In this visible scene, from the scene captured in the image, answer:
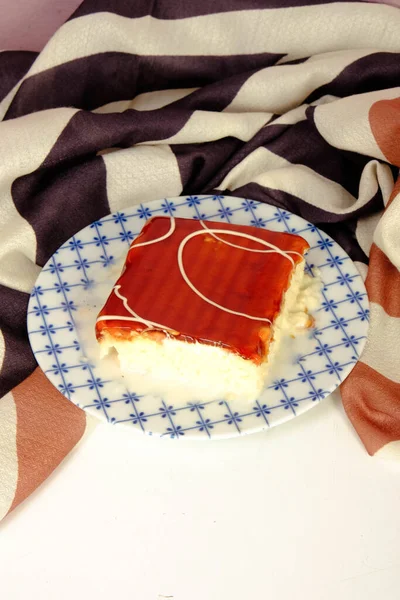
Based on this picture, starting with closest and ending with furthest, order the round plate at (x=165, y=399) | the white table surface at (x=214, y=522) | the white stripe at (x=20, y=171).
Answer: the white table surface at (x=214, y=522) → the round plate at (x=165, y=399) → the white stripe at (x=20, y=171)

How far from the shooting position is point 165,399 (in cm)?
111

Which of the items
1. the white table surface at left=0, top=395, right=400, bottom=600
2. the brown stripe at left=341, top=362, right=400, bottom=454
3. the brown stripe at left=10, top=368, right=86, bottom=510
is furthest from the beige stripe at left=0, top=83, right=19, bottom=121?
the brown stripe at left=341, top=362, right=400, bottom=454

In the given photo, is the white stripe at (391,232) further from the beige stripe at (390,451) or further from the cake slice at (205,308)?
the beige stripe at (390,451)

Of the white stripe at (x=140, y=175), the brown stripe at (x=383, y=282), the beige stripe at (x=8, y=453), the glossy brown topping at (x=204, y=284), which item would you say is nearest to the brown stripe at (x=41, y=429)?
the beige stripe at (x=8, y=453)

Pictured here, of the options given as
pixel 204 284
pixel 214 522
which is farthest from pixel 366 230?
pixel 214 522

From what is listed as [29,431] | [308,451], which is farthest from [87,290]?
[308,451]

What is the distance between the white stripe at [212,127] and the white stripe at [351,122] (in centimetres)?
12

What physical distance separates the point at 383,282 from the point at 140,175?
1.43ft

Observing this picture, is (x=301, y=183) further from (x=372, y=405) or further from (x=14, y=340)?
(x=14, y=340)

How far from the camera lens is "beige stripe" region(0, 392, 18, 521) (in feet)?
3.45

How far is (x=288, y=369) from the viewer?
1141mm

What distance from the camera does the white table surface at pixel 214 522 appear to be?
982mm

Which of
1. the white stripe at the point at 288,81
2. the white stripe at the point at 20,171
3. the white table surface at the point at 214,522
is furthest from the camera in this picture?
the white stripe at the point at 288,81

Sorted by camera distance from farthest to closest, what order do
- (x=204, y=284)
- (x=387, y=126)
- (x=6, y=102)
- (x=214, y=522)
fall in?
(x=6, y=102) → (x=387, y=126) → (x=204, y=284) → (x=214, y=522)
